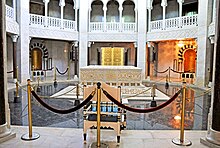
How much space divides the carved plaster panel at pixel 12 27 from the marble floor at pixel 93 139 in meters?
8.00

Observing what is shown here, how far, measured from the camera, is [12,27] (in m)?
11.7

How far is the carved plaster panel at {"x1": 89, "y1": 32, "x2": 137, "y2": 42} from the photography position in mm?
15883

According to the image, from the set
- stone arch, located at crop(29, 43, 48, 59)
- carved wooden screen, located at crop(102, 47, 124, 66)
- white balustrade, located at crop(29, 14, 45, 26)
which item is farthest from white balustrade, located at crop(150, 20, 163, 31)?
stone arch, located at crop(29, 43, 48, 59)

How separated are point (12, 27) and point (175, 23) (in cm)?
994

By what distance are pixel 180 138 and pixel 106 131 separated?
4.83ft

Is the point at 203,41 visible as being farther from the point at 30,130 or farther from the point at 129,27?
the point at 30,130

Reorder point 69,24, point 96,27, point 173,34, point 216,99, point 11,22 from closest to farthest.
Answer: point 216,99, point 11,22, point 173,34, point 69,24, point 96,27

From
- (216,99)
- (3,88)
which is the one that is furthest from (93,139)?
(216,99)

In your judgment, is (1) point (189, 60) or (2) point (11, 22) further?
(1) point (189, 60)

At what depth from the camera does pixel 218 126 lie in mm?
3799

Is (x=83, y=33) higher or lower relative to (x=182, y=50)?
higher

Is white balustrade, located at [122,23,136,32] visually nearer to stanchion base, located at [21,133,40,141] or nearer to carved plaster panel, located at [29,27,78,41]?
carved plaster panel, located at [29,27,78,41]

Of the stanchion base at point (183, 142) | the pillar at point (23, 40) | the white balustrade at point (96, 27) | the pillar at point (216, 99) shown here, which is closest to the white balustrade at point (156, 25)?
the white balustrade at point (96, 27)

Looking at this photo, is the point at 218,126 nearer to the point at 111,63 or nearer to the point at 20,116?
the point at 20,116
